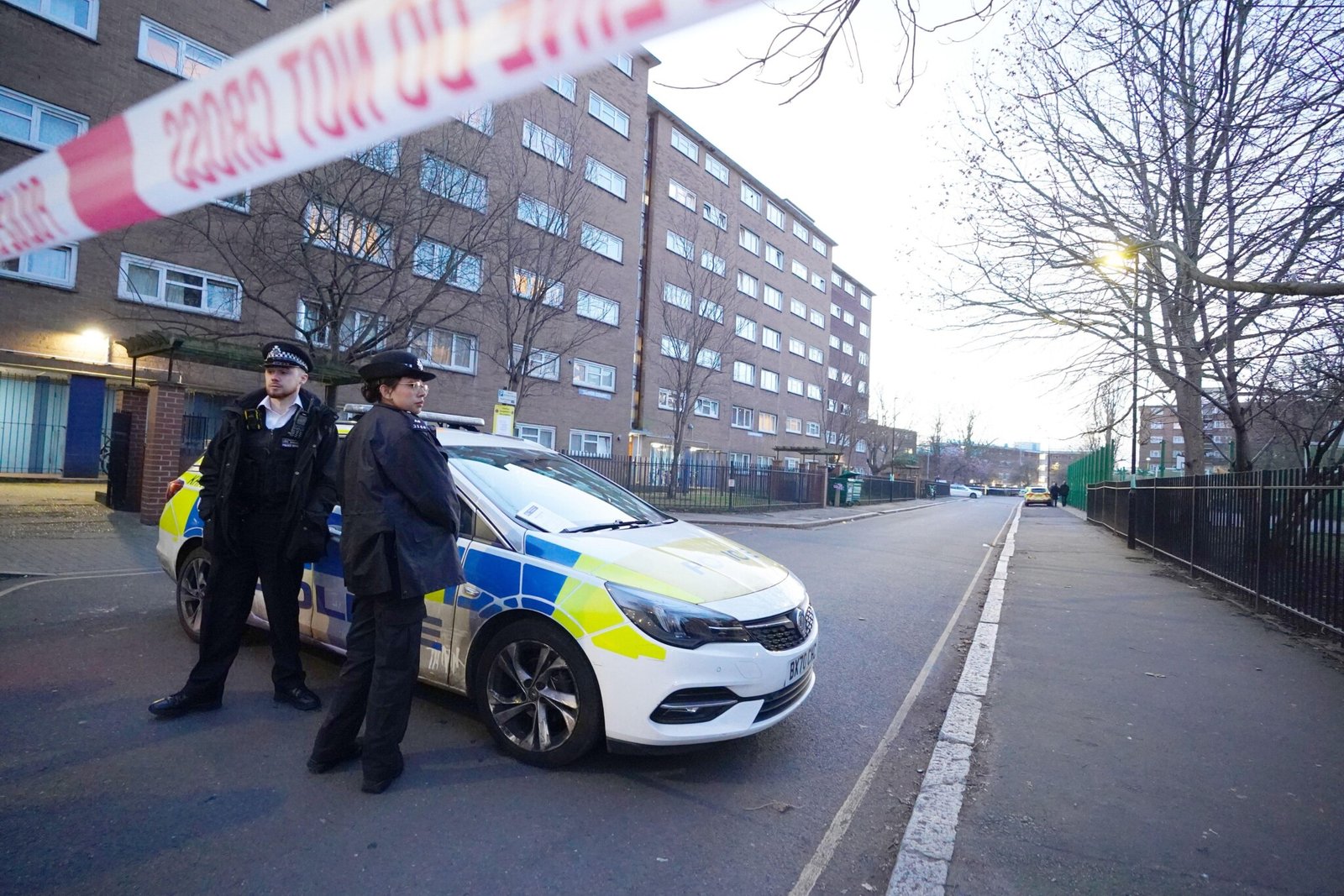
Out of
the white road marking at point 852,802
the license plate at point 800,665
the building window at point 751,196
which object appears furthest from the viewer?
the building window at point 751,196

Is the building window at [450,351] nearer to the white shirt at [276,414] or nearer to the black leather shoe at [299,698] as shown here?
the white shirt at [276,414]

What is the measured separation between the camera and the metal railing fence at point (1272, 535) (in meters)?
6.34

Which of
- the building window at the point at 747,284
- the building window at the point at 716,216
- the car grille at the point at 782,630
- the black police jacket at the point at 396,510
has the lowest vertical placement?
the car grille at the point at 782,630

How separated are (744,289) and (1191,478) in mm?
31854

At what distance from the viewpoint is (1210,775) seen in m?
3.54

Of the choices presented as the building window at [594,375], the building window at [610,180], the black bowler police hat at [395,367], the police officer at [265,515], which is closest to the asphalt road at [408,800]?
Result: the police officer at [265,515]

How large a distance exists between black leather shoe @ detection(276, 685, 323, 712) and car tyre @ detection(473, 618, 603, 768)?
110cm

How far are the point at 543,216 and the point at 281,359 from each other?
47.7 feet

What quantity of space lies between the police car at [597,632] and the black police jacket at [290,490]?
0.38 m

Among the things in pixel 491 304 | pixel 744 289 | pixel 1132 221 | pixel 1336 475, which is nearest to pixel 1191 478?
pixel 1132 221

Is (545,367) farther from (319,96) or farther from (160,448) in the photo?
(319,96)

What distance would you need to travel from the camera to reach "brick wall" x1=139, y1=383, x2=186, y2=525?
1177cm

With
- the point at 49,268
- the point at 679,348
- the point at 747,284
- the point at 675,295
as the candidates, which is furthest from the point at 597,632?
the point at 747,284

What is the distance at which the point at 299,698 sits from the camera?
12.9 ft
